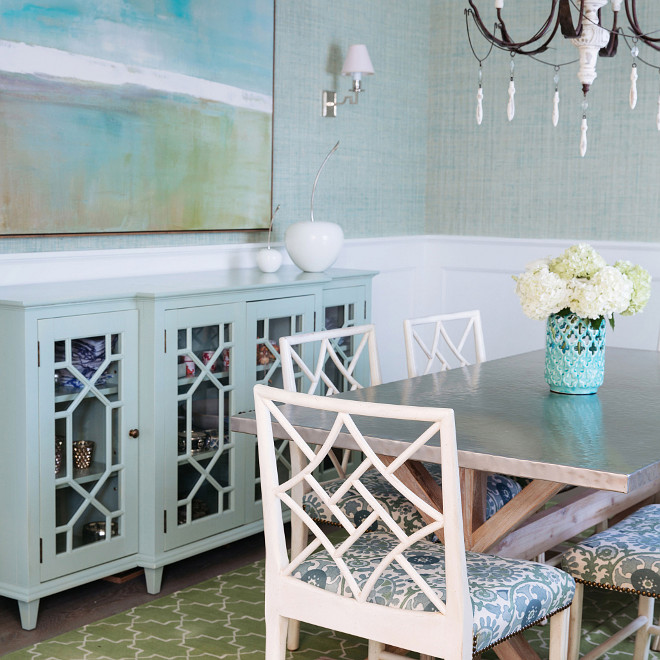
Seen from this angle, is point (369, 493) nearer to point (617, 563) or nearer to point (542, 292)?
point (617, 563)

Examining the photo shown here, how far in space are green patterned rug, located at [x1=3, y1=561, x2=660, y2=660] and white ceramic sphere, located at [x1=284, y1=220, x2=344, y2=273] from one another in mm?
1340

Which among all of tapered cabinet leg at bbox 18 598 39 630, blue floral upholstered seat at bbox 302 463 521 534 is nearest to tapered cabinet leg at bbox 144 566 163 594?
tapered cabinet leg at bbox 18 598 39 630

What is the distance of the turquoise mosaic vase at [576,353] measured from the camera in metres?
2.71

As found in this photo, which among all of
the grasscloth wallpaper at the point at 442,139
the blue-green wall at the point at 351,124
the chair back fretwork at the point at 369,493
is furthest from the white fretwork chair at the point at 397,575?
the grasscloth wallpaper at the point at 442,139

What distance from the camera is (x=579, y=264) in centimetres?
264

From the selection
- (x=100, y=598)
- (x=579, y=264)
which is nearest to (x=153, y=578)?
(x=100, y=598)

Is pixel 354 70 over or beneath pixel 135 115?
over

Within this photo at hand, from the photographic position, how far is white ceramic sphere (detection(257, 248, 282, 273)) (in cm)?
393

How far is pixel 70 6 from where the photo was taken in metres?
3.24

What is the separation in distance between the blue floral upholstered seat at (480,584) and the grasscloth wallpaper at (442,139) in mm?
2190


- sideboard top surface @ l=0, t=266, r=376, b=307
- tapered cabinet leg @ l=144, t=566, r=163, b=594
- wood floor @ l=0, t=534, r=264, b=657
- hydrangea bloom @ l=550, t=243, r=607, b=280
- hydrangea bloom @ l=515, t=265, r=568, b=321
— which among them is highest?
hydrangea bloom @ l=550, t=243, r=607, b=280

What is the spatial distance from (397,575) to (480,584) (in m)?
0.17

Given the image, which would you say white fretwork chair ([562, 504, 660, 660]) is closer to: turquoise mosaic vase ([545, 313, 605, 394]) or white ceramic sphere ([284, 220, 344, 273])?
turquoise mosaic vase ([545, 313, 605, 394])

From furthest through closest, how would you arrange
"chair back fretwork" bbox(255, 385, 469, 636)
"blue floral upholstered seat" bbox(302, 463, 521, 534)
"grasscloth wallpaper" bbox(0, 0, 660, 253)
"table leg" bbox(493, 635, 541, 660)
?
"grasscloth wallpaper" bbox(0, 0, 660, 253)
"blue floral upholstered seat" bbox(302, 463, 521, 534)
"table leg" bbox(493, 635, 541, 660)
"chair back fretwork" bbox(255, 385, 469, 636)
